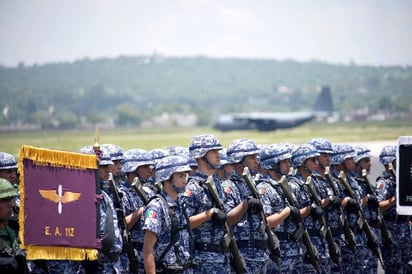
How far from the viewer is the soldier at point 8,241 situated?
7013 mm

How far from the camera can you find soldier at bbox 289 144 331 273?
10609mm

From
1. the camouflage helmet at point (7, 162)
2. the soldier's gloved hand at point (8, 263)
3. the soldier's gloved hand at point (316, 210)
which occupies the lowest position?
the soldier's gloved hand at point (316, 210)

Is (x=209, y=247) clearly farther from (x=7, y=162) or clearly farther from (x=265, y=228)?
(x=7, y=162)

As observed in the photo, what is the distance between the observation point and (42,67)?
164250mm

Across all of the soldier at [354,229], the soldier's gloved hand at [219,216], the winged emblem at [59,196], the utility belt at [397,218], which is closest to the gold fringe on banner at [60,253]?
the winged emblem at [59,196]

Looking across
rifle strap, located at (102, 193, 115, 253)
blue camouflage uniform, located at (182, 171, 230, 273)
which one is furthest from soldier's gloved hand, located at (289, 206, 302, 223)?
rifle strap, located at (102, 193, 115, 253)

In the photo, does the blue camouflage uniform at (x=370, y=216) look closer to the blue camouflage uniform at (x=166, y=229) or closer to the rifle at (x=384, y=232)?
the rifle at (x=384, y=232)

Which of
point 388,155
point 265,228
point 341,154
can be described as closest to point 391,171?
point 388,155

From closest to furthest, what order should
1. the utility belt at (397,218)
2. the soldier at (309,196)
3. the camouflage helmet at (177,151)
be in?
the soldier at (309,196) < the camouflage helmet at (177,151) < the utility belt at (397,218)

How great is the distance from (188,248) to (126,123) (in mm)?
112644

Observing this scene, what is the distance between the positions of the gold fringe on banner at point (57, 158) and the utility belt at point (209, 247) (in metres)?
1.53

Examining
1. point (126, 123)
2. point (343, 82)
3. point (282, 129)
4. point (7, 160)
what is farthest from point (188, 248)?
point (343, 82)

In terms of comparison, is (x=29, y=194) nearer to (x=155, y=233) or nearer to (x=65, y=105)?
(x=155, y=233)

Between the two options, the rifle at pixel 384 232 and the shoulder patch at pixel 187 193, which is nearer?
→ the shoulder patch at pixel 187 193
